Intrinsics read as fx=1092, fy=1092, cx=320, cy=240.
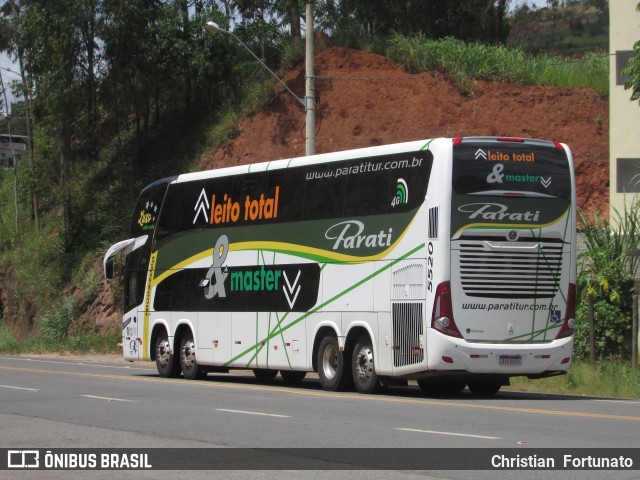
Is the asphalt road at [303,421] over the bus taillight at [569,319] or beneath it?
beneath

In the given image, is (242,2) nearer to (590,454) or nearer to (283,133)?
(283,133)

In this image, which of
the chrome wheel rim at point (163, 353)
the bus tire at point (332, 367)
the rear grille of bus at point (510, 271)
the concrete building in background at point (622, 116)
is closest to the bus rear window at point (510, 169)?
the rear grille of bus at point (510, 271)

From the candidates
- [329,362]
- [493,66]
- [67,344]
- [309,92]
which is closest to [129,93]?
[67,344]

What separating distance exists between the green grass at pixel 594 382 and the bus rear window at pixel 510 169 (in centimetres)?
383

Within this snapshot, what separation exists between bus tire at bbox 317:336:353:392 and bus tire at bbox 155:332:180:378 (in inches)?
218

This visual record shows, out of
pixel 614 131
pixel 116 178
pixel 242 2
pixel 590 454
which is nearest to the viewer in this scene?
pixel 590 454

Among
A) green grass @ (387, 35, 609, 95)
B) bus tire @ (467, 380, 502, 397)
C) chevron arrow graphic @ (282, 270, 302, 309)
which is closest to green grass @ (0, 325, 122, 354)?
green grass @ (387, 35, 609, 95)

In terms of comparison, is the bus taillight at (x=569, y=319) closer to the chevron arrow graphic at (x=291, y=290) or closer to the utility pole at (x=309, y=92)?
the chevron arrow graphic at (x=291, y=290)

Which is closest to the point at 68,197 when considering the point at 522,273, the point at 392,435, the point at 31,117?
the point at 31,117

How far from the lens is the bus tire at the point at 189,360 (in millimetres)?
24219

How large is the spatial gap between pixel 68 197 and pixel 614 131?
22.8m

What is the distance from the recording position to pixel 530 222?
1786 centimetres

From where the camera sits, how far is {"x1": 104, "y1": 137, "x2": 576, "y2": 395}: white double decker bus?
17516mm

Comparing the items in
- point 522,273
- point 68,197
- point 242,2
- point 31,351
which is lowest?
point 31,351
